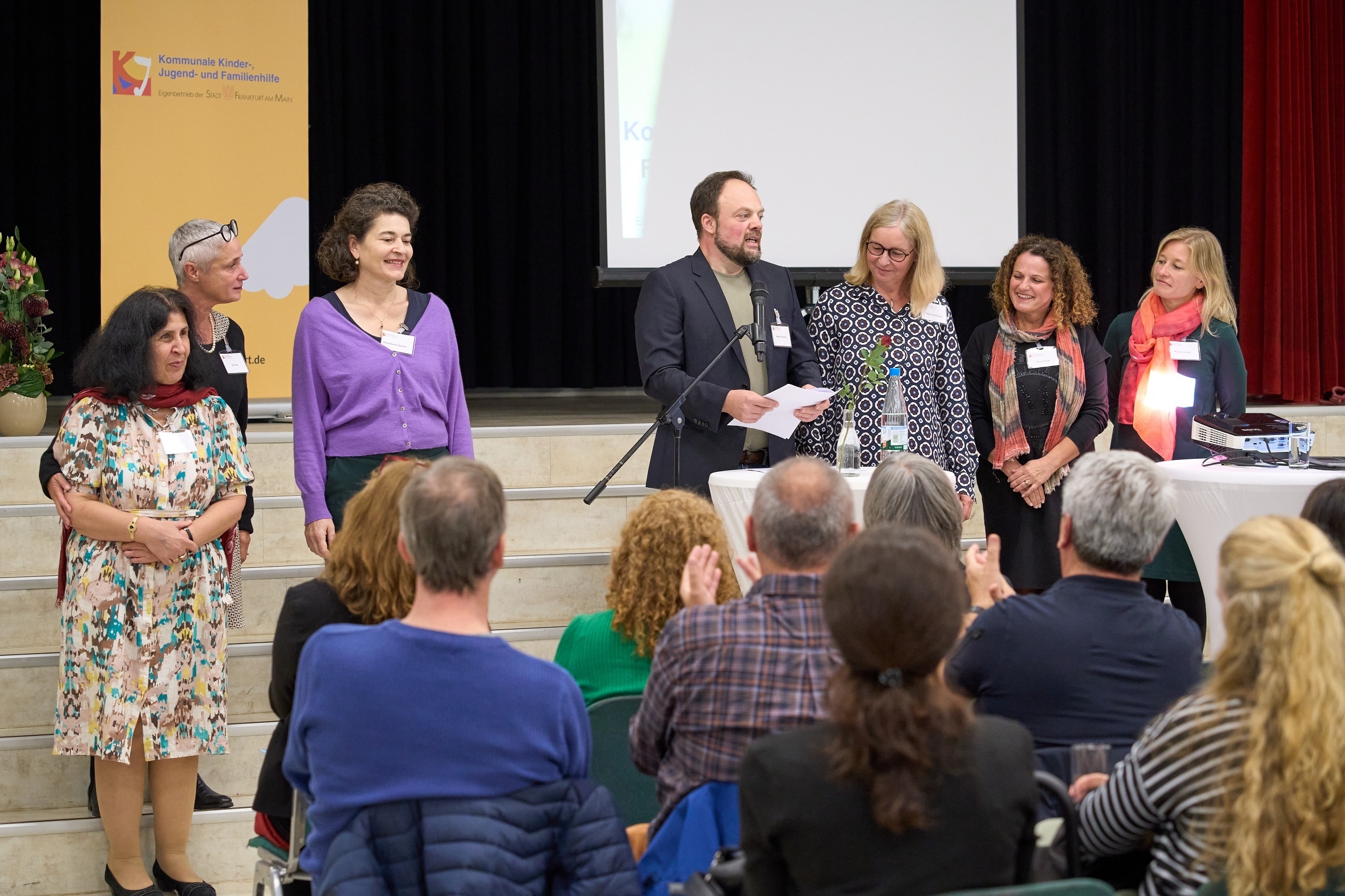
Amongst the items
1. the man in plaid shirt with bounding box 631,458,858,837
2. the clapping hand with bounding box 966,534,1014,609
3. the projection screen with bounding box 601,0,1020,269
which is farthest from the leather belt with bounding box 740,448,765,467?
the man in plaid shirt with bounding box 631,458,858,837

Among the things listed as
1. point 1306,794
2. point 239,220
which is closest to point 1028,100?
point 239,220

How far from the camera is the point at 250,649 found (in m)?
3.93

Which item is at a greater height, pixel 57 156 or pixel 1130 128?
pixel 1130 128

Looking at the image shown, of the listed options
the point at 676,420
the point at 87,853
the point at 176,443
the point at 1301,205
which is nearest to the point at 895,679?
the point at 676,420

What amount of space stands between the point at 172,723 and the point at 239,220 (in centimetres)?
326

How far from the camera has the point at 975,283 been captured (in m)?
5.78

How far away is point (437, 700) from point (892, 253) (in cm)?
252

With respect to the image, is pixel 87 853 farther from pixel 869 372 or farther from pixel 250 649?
pixel 869 372

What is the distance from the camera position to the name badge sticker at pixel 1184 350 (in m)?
4.21

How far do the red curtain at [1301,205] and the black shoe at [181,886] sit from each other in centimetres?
584

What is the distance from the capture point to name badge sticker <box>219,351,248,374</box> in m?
3.54

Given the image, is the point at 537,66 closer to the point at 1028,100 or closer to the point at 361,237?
the point at 1028,100

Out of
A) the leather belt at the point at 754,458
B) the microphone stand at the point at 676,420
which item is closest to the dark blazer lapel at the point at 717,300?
the microphone stand at the point at 676,420

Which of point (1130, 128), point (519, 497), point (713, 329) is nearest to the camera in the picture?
point (713, 329)
